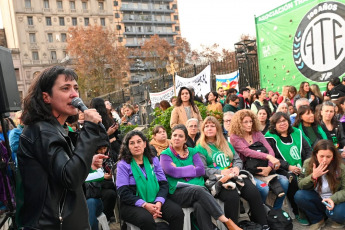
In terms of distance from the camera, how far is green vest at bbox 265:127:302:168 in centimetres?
490

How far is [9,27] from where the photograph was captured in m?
51.4

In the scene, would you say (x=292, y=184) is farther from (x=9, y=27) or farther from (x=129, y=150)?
(x=9, y=27)

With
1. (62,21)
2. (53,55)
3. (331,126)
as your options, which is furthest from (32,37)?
(331,126)

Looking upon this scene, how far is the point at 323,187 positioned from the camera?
4.18 metres

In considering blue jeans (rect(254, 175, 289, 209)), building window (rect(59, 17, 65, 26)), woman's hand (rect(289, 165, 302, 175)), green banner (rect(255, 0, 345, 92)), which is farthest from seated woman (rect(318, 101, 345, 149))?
building window (rect(59, 17, 65, 26))

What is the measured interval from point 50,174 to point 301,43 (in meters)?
10.3

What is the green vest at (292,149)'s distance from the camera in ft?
16.1

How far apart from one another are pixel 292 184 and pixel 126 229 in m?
2.58

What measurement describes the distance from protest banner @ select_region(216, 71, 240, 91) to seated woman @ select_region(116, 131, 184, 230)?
764 centimetres

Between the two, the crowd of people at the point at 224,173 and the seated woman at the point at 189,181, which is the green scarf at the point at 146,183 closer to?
the crowd of people at the point at 224,173

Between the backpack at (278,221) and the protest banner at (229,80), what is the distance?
291 inches

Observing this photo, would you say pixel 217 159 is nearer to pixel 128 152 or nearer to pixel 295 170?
pixel 295 170

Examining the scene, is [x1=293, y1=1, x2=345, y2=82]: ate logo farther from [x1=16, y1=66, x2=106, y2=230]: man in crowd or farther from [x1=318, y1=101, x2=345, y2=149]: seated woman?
[x1=16, y1=66, x2=106, y2=230]: man in crowd

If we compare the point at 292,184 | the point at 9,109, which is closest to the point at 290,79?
the point at 292,184
